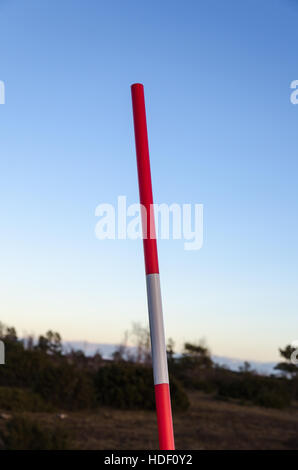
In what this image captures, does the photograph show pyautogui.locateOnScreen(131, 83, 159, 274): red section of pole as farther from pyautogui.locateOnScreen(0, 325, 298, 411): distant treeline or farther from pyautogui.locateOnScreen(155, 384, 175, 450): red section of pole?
pyautogui.locateOnScreen(0, 325, 298, 411): distant treeline

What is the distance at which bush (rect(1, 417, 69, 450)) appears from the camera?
359 inches

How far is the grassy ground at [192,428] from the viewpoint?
10.3 metres

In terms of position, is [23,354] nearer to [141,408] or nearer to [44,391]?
[44,391]

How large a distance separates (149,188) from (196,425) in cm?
938

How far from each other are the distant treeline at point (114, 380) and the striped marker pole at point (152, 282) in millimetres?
9523

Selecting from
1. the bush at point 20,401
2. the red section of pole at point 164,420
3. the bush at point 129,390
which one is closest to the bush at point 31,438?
the bush at point 20,401

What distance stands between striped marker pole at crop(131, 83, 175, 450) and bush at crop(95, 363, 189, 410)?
1007 cm

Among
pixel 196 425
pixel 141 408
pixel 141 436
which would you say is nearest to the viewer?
pixel 141 436

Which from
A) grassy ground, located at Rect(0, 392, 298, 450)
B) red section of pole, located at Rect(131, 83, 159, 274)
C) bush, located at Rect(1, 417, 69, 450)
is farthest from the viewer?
grassy ground, located at Rect(0, 392, 298, 450)

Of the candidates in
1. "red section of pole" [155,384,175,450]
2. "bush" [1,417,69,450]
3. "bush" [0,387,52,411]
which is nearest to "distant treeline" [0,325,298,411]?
"bush" [0,387,52,411]

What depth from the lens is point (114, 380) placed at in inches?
528

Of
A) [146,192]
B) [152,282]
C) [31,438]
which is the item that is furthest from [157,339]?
[31,438]

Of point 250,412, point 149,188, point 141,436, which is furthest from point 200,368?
point 149,188
